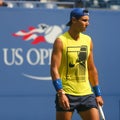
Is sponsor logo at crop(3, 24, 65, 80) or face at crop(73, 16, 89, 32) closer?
face at crop(73, 16, 89, 32)

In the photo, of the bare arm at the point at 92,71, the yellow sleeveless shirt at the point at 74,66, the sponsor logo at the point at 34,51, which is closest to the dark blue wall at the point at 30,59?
the sponsor logo at the point at 34,51

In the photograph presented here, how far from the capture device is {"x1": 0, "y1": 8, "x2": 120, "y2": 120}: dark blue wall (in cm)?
697

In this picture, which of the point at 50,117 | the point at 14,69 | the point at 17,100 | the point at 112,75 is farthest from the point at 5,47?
the point at 112,75

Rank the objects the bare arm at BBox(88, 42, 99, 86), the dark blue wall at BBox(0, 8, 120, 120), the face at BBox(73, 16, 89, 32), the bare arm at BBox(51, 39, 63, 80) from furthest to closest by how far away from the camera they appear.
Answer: the dark blue wall at BBox(0, 8, 120, 120)
the bare arm at BBox(88, 42, 99, 86)
the face at BBox(73, 16, 89, 32)
the bare arm at BBox(51, 39, 63, 80)

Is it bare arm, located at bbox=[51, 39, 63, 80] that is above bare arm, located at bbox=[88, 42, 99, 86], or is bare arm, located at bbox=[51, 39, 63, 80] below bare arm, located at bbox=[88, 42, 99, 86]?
above

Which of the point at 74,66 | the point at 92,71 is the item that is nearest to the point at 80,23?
the point at 74,66

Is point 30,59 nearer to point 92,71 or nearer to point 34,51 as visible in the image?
point 34,51

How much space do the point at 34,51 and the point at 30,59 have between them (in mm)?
128

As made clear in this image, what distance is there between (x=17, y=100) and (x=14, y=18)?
1167 millimetres

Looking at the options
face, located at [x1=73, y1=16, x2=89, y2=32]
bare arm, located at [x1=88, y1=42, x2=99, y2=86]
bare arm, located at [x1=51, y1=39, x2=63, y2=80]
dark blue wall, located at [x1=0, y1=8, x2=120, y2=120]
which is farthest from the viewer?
dark blue wall, located at [x1=0, y1=8, x2=120, y2=120]

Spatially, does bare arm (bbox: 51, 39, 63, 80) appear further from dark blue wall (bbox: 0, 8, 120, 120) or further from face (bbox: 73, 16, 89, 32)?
dark blue wall (bbox: 0, 8, 120, 120)

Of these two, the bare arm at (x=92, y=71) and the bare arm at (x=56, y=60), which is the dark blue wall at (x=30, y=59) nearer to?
the bare arm at (x=92, y=71)

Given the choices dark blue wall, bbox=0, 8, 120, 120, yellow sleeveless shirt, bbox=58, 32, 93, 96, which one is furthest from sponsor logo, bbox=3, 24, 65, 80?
yellow sleeveless shirt, bbox=58, 32, 93, 96

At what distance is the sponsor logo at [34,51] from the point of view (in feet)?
22.9
